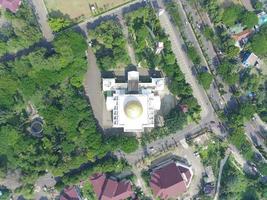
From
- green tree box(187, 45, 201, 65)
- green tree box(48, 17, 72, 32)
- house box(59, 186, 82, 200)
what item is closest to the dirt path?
green tree box(48, 17, 72, 32)

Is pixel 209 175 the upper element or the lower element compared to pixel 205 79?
lower

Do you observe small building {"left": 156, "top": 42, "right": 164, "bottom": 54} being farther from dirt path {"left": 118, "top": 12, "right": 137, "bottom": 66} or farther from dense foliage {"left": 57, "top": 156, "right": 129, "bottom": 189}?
dense foliage {"left": 57, "top": 156, "right": 129, "bottom": 189}

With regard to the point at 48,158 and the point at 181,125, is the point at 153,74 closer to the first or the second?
the point at 181,125

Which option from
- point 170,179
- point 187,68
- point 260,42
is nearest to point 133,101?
point 187,68

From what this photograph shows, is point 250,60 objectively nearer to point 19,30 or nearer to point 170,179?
point 170,179

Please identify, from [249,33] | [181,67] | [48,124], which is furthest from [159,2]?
[48,124]

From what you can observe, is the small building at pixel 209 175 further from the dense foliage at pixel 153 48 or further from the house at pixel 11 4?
the house at pixel 11 4
